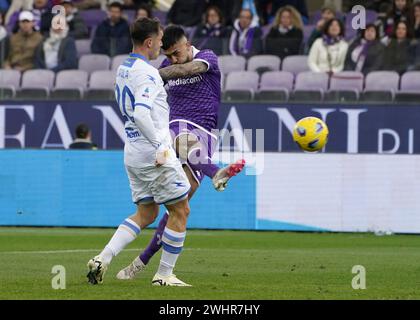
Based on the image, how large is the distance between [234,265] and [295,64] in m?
9.63

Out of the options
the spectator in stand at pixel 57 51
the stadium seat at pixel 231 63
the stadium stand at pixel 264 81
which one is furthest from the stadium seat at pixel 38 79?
the stadium seat at pixel 231 63

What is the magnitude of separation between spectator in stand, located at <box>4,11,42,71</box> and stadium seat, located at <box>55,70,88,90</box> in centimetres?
94

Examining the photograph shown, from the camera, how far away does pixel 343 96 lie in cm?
2105

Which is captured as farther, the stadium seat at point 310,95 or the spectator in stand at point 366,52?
the stadium seat at point 310,95

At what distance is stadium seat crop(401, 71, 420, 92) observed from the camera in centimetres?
2062

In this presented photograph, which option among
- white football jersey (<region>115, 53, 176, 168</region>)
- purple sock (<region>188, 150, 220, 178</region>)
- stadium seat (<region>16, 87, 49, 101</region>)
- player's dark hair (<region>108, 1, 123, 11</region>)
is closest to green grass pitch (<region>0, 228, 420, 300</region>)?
purple sock (<region>188, 150, 220, 178</region>)

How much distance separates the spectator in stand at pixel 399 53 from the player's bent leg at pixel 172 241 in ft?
37.0

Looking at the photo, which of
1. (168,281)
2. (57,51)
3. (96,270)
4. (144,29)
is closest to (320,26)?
(57,51)

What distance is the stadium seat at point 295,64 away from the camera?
71.2 feet

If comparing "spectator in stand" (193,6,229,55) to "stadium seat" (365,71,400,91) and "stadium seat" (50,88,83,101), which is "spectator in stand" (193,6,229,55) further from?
"stadium seat" (365,71,400,91)

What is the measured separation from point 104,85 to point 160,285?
1223 cm

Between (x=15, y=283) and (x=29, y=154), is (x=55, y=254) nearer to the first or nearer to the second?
(x=15, y=283)

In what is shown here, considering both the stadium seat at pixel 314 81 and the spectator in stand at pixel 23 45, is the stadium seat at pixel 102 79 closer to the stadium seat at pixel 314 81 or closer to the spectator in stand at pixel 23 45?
the spectator in stand at pixel 23 45
